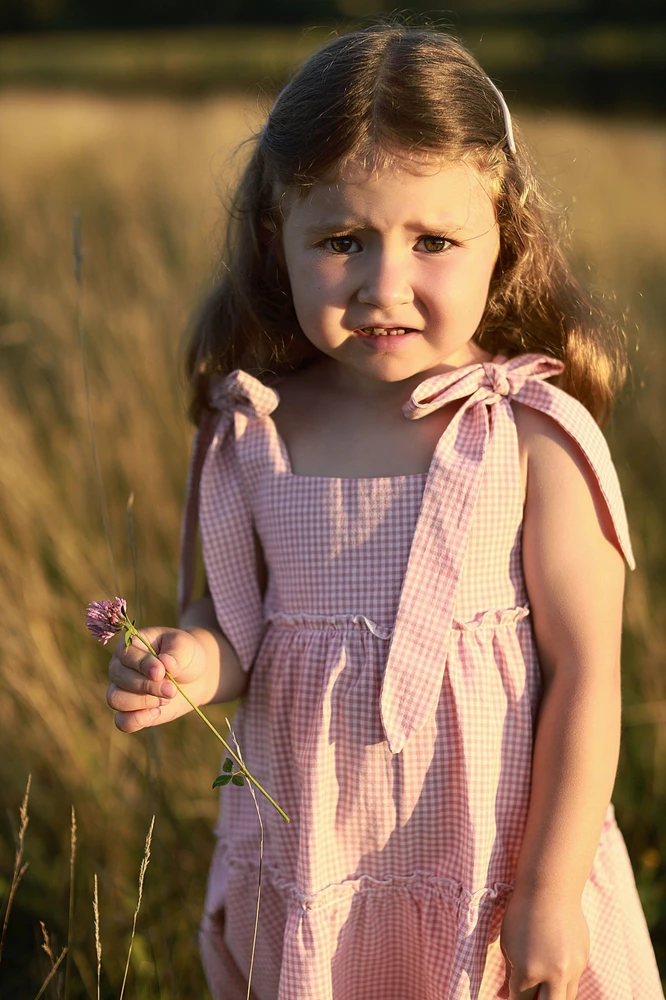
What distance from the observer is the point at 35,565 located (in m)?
2.89

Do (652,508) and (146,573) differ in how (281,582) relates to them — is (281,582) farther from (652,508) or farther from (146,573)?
(652,508)

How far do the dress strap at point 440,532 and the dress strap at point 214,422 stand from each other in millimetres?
276

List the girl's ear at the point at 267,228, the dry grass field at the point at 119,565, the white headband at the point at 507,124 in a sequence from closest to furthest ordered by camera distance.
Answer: the white headband at the point at 507,124
the girl's ear at the point at 267,228
the dry grass field at the point at 119,565

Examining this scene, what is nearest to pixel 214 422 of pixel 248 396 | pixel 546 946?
pixel 248 396

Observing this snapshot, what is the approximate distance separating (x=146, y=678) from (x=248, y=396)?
1.64ft

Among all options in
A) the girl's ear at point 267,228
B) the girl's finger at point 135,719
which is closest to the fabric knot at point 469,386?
the girl's ear at point 267,228

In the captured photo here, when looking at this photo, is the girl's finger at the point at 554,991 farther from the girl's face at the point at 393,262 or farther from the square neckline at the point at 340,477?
the girl's face at the point at 393,262

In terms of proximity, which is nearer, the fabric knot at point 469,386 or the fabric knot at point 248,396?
the fabric knot at point 469,386

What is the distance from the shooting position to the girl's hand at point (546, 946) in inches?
54.9

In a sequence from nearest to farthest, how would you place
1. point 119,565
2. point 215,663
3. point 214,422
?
point 215,663, point 214,422, point 119,565

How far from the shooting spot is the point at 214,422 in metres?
1.80

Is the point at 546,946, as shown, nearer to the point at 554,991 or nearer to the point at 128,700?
the point at 554,991

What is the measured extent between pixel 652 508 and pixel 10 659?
205 cm

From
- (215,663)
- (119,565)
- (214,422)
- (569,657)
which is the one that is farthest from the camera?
(119,565)
